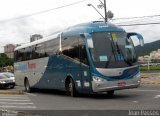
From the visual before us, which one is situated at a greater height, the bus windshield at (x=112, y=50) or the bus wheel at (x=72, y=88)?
the bus windshield at (x=112, y=50)

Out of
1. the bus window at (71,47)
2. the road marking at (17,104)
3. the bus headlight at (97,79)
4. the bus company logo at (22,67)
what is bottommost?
the road marking at (17,104)

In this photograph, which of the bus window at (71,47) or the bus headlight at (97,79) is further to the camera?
the bus window at (71,47)

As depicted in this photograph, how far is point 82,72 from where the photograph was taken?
2058 centimetres

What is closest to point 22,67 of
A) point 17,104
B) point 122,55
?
point 17,104

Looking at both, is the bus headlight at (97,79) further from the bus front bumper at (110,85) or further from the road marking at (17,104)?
the road marking at (17,104)

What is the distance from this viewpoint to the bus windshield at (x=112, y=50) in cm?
1975

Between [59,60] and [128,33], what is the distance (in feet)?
14.2

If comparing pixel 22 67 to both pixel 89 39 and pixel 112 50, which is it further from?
pixel 112 50

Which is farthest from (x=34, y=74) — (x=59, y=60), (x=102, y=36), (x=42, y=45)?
(x=102, y=36)

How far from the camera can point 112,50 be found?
65.7ft

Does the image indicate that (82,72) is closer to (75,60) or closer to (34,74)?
(75,60)

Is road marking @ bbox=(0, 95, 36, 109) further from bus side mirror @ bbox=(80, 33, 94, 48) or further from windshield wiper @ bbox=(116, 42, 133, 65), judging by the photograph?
windshield wiper @ bbox=(116, 42, 133, 65)

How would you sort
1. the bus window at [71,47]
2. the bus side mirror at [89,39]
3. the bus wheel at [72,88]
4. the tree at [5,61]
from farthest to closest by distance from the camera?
1. the tree at [5,61]
2. the bus wheel at [72,88]
3. the bus window at [71,47]
4. the bus side mirror at [89,39]

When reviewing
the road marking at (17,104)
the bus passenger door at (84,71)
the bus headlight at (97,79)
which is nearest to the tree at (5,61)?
the road marking at (17,104)
